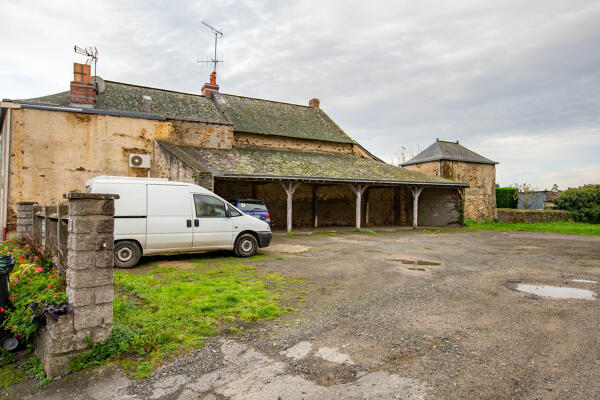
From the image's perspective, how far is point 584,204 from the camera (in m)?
24.2

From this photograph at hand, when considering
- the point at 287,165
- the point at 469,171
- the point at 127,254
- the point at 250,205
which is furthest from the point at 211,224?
the point at 469,171

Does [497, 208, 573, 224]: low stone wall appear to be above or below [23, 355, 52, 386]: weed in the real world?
above

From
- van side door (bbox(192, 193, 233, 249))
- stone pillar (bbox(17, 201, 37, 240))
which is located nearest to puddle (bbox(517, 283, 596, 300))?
van side door (bbox(192, 193, 233, 249))

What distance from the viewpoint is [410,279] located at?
6.39 m

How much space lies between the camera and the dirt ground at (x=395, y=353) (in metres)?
2.69

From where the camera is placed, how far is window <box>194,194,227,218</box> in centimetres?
772

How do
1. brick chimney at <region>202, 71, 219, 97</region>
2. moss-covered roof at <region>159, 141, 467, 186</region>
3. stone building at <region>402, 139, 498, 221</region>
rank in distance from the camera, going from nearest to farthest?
1. moss-covered roof at <region>159, 141, 467, 186</region>
2. brick chimney at <region>202, 71, 219, 97</region>
3. stone building at <region>402, 139, 498, 221</region>

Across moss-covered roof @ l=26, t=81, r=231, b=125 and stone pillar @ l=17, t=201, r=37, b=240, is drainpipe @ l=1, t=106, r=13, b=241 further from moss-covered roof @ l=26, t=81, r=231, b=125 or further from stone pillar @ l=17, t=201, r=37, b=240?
stone pillar @ l=17, t=201, r=37, b=240

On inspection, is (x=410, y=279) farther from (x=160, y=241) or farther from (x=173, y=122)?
(x=173, y=122)

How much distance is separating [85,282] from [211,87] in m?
20.2

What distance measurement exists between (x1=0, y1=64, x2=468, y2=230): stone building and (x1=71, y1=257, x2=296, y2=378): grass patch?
19.8ft

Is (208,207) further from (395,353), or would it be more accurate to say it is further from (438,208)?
(438,208)

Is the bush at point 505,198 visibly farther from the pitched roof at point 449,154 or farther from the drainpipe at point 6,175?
the drainpipe at point 6,175

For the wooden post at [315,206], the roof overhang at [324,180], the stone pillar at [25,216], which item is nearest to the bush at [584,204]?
the roof overhang at [324,180]
